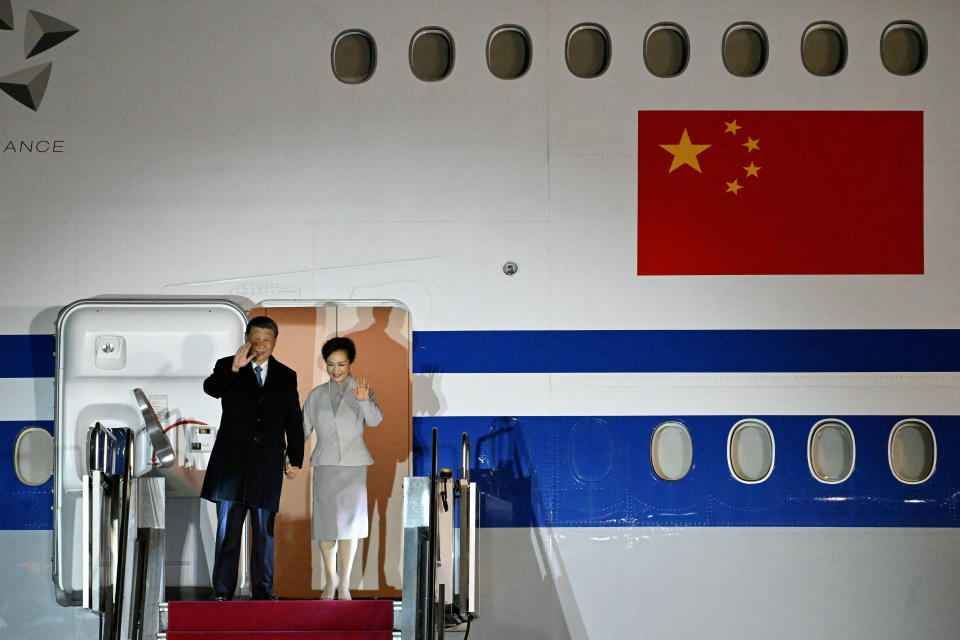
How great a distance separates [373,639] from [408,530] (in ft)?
2.45

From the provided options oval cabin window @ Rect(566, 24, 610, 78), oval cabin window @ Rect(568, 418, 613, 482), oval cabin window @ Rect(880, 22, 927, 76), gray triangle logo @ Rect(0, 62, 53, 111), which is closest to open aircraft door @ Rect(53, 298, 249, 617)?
gray triangle logo @ Rect(0, 62, 53, 111)

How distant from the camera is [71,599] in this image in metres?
6.00

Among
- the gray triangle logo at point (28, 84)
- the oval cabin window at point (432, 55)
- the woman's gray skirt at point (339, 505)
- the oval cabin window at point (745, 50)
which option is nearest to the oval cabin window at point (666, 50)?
the oval cabin window at point (745, 50)

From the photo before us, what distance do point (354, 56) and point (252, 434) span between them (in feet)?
7.39

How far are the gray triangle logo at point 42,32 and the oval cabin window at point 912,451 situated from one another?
5.29 m

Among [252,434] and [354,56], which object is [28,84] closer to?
[354,56]

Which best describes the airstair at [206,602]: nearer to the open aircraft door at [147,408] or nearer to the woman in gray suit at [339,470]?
the open aircraft door at [147,408]

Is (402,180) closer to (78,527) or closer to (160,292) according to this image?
(160,292)

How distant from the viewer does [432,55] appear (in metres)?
6.17

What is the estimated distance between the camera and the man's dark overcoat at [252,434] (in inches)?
229

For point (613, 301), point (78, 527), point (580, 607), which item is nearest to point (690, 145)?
point (613, 301)

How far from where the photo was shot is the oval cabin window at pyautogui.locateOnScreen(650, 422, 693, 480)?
609cm

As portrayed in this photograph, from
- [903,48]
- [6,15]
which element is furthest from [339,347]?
[903,48]

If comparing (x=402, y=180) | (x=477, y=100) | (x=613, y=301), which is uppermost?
(x=477, y=100)
